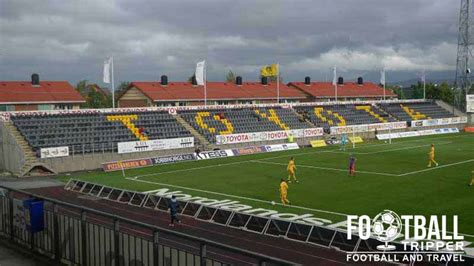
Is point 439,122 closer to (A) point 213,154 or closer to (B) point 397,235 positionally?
(A) point 213,154

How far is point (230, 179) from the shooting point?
119 feet

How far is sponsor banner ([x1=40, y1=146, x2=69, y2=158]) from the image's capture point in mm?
43656

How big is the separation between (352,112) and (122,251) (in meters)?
72.1

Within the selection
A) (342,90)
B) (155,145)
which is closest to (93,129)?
(155,145)

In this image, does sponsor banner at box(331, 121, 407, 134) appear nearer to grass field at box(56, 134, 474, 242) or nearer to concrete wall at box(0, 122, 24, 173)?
grass field at box(56, 134, 474, 242)

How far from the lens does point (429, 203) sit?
25141 millimetres

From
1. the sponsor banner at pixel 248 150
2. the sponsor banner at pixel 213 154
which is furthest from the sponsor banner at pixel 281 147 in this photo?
the sponsor banner at pixel 213 154

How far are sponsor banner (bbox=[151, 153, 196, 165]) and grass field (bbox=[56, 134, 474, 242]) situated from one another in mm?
2098

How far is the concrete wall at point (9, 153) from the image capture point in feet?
142

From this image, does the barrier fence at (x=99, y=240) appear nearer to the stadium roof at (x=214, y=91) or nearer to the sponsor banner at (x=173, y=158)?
the sponsor banner at (x=173, y=158)

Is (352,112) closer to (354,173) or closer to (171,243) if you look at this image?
(354,173)

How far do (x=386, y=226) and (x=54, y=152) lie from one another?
32.3 metres

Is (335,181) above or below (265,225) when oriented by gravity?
below

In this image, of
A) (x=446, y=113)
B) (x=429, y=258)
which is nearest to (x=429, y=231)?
(x=429, y=258)
